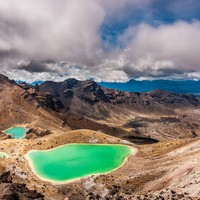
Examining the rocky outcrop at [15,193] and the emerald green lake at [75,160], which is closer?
the rocky outcrop at [15,193]

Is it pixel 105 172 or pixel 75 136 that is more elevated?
pixel 75 136

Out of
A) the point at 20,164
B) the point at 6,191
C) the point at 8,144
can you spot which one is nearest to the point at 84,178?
the point at 20,164

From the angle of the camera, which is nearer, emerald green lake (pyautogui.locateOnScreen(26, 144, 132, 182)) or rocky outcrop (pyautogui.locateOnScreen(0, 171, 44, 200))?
rocky outcrop (pyautogui.locateOnScreen(0, 171, 44, 200))

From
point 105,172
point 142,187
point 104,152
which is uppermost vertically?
point 104,152

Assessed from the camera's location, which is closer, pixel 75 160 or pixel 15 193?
pixel 15 193

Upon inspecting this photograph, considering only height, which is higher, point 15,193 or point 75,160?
point 75,160

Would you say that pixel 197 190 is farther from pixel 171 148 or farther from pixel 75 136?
pixel 75 136

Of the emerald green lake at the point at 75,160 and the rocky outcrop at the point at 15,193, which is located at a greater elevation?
the emerald green lake at the point at 75,160

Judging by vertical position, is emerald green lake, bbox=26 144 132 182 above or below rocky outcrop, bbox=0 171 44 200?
above
